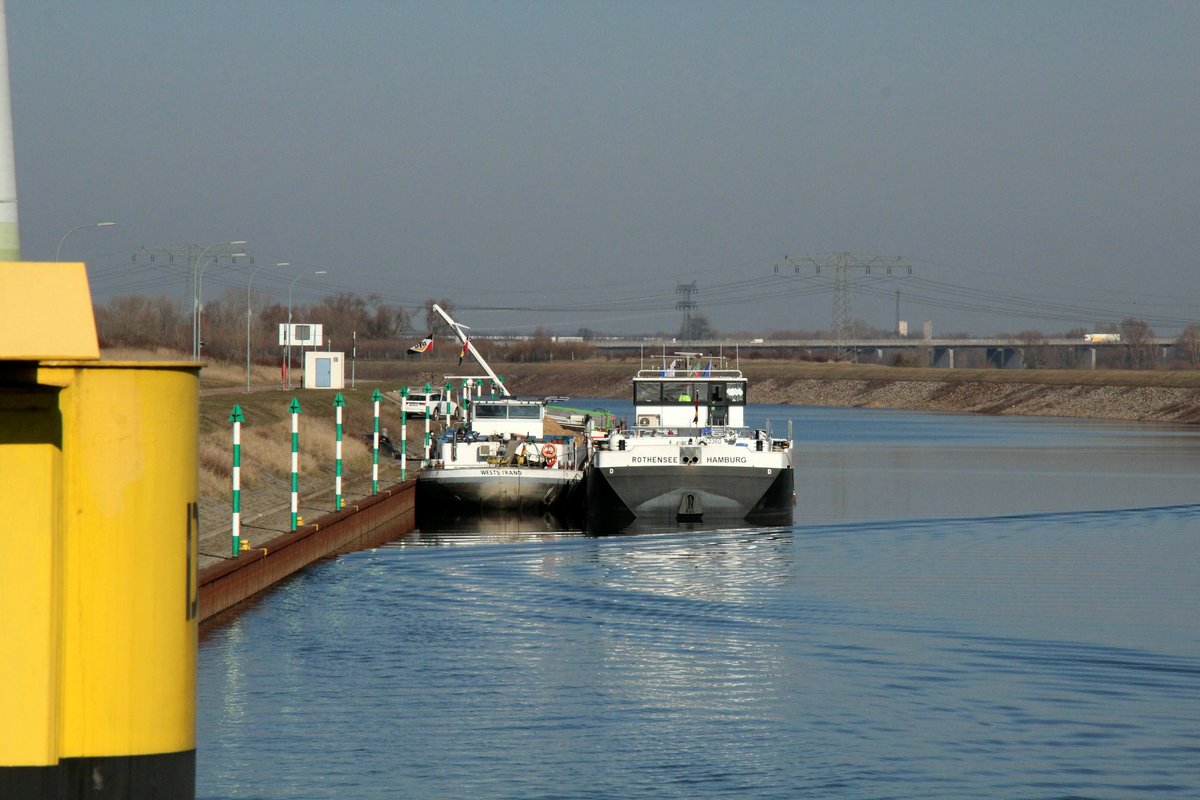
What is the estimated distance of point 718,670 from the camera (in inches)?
675

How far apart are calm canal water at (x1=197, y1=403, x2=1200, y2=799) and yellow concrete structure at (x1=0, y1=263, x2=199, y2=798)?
726 centimetres

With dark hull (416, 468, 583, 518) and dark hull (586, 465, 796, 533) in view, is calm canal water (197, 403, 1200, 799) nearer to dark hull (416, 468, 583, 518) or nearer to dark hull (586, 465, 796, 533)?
dark hull (586, 465, 796, 533)

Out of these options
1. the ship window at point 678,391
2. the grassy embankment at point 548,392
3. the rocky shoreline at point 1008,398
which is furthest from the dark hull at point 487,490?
the rocky shoreline at point 1008,398

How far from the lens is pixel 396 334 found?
17700cm

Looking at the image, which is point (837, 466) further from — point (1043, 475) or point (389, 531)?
point (389, 531)

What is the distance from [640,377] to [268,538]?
18.4 meters

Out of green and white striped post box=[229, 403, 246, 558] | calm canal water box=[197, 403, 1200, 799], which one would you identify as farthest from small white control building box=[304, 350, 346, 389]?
green and white striped post box=[229, 403, 246, 558]

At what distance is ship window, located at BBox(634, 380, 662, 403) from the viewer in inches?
1618

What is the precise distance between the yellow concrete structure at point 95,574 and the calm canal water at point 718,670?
7262mm

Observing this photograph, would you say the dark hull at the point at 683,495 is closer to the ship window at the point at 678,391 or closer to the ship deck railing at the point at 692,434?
the ship deck railing at the point at 692,434

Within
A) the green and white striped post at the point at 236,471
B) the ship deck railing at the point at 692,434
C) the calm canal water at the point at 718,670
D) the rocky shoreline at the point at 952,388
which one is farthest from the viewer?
the rocky shoreline at the point at 952,388

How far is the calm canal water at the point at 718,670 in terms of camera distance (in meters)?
12.6

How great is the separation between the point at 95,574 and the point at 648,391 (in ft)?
121

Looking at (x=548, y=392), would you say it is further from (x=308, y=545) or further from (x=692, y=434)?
(x=308, y=545)
